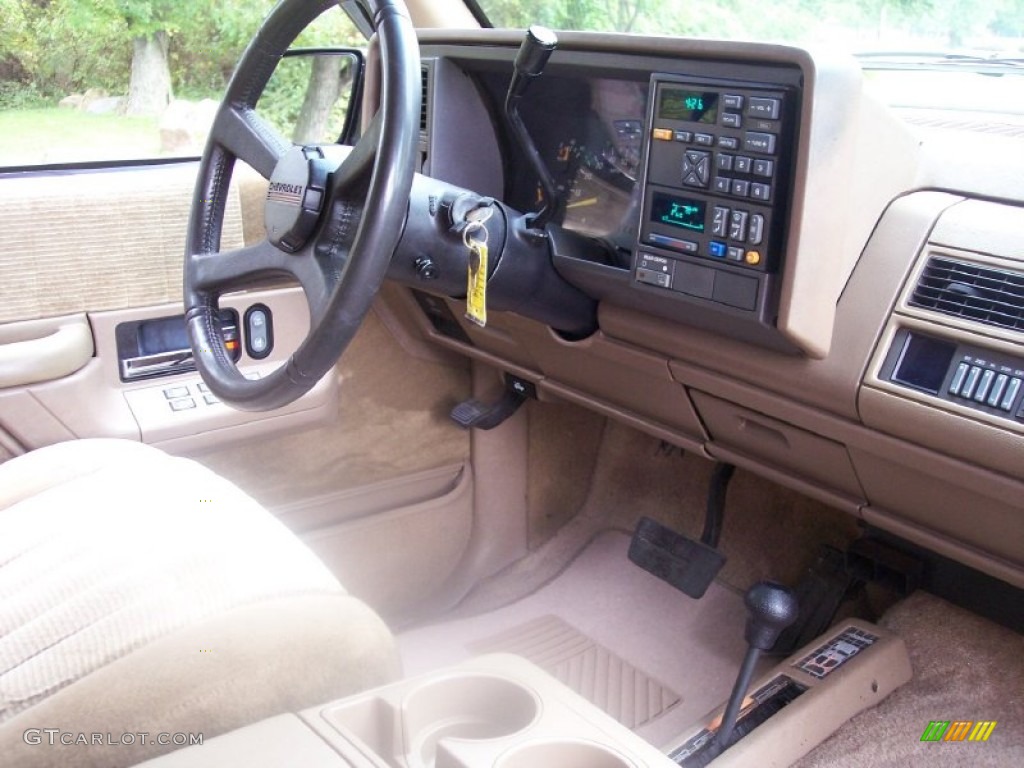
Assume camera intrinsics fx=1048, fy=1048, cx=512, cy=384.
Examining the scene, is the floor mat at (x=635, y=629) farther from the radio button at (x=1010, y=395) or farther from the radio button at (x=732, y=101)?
the radio button at (x=732, y=101)

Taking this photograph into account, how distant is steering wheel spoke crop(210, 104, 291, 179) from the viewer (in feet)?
4.89

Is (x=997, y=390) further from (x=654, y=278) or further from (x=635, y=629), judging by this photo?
(x=635, y=629)

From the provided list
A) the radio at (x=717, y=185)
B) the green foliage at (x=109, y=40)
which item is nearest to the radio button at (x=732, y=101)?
the radio at (x=717, y=185)

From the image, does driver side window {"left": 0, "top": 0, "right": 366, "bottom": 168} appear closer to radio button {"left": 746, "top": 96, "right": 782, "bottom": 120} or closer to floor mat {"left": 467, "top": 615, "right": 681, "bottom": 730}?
radio button {"left": 746, "top": 96, "right": 782, "bottom": 120}

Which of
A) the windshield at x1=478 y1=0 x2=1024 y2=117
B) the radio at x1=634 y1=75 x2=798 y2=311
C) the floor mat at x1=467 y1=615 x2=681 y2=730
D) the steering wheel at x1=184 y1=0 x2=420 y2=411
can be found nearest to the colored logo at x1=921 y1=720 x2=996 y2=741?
the floor mat at x1=467 y1=615 x2=681 y2=730

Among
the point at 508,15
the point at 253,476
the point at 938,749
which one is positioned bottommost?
the point at 938,749

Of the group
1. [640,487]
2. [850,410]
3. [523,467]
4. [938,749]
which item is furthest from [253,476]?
[938,749]

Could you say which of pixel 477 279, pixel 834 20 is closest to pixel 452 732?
pixel 477 279

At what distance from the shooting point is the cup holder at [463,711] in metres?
1.13

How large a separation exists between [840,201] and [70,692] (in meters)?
1.02

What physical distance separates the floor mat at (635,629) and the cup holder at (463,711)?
839 mm

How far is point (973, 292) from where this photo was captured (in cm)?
130

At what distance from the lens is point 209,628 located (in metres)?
1.08

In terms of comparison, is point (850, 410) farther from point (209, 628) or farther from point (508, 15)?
point (508, 15)
